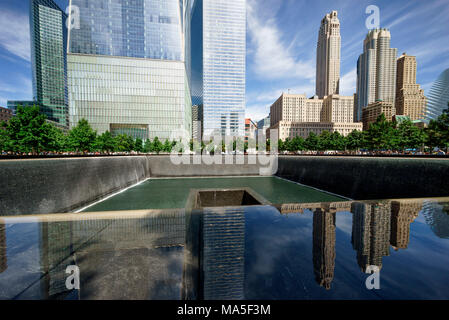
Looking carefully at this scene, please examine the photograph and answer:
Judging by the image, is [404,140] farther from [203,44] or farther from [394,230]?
[203,44]

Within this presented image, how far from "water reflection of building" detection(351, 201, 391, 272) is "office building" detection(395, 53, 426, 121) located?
162 metres

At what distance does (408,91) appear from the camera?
5157 inches

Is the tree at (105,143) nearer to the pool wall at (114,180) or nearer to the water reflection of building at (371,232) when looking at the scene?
the pool wall at (114,180)

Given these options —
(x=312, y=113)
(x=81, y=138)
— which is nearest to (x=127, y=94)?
(x=81, y=138)

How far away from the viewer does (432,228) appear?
11.0ft

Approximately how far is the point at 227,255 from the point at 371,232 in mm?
2689

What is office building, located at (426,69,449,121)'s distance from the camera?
47.1 meters

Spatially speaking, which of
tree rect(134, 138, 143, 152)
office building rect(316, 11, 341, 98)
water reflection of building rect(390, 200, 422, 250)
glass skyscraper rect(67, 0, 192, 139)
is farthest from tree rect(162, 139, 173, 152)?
office building rect(316, 11, 341, 98)

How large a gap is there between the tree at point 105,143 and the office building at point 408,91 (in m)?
164

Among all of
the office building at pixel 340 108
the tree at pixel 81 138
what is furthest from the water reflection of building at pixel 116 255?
the office building at pixel 340 108

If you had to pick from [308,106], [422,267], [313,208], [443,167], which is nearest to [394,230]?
[422,267]

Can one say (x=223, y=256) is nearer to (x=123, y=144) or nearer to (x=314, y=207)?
(x=314, y=207)

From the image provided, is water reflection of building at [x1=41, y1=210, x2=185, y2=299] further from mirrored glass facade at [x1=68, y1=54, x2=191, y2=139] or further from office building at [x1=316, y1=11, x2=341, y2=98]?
office building at [x1=316, y1=11, x2=341, y2=98]

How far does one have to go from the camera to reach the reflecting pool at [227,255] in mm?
1801
